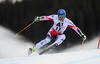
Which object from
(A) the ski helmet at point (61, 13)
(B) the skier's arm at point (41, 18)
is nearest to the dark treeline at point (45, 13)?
(B) the skier's arm at point (41, 18)

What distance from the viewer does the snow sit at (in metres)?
1.70

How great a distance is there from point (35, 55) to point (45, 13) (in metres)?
2.19

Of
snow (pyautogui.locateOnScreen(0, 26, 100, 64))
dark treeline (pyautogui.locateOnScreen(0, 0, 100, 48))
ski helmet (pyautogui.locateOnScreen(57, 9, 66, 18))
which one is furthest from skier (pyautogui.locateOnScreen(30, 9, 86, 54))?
snow (pyautogui.locateOnScreen(0, 26, 100, 64))

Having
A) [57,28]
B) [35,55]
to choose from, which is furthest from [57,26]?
[35,55]

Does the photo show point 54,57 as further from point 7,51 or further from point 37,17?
point 7,51

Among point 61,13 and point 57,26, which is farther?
point 57,26

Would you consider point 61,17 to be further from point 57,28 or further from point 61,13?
point 57,28

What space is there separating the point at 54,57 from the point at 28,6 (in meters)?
3.06

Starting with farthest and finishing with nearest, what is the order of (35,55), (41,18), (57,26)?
(57,26), (41,18), (35,55)

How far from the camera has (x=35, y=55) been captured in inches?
112

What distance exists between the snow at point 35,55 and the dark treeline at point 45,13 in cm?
20

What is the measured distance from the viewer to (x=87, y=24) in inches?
221

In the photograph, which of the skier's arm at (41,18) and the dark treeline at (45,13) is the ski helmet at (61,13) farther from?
the dark treeline at (45,13)

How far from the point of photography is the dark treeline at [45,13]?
4676 millimetres
